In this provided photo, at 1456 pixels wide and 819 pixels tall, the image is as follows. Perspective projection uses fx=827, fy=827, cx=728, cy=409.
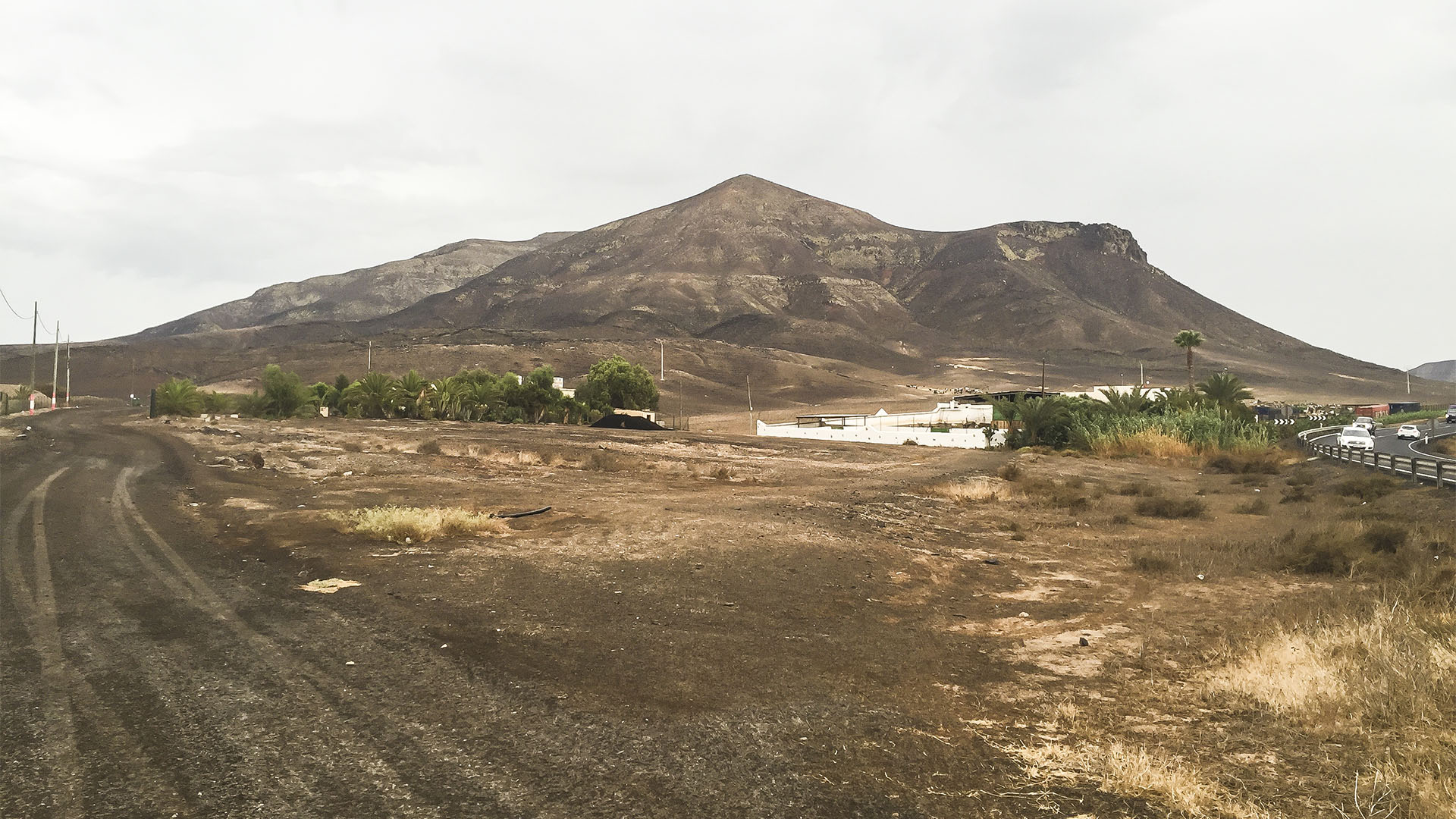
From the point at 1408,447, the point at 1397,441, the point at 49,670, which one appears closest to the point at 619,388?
the point at 1408,447

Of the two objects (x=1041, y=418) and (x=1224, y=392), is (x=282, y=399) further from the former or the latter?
(x=1224, y=392)

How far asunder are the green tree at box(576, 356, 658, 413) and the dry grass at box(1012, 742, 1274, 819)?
76199mm

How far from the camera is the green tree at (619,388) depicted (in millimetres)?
83169

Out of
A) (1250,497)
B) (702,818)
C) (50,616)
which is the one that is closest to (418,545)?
(50,616)

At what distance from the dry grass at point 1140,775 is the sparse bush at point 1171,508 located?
16.7 meters

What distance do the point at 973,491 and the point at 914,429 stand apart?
44.6 m

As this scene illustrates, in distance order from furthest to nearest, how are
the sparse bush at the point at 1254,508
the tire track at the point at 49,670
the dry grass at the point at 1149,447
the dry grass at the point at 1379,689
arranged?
1. the dry grass at the point at 1149,447
2. the sparse bush at the point at 1254,508
3. the dry grass at the point at 1379,689
4. the tire track at the point at 49,670

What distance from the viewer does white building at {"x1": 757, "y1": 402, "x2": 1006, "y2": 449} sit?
187 ft

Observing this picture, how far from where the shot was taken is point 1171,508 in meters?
20.9

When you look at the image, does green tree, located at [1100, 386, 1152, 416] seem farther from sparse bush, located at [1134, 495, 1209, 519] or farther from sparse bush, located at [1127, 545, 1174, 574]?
sparse bush, located at [1127, 545, 1174, 574]

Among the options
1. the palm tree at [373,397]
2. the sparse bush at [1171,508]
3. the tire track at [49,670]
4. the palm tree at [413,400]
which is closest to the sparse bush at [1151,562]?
the sparse bush at [1171,508]

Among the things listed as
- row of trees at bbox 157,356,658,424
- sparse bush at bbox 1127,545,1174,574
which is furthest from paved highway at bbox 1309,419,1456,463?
row of trees at bbox 157,356,658,424

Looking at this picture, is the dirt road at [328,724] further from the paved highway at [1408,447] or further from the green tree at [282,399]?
the green tree at [282,399]

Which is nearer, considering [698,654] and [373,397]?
[698,654]
